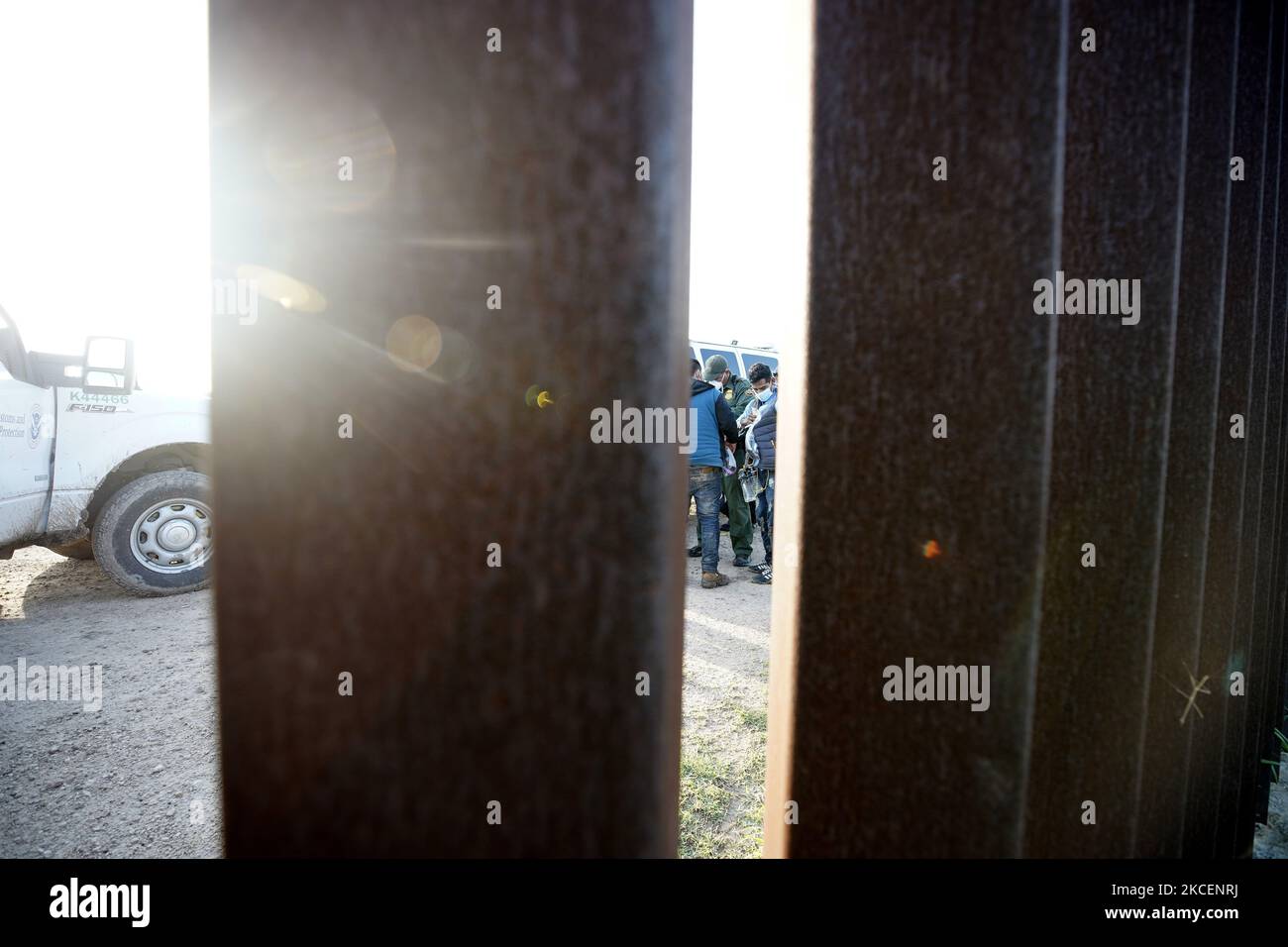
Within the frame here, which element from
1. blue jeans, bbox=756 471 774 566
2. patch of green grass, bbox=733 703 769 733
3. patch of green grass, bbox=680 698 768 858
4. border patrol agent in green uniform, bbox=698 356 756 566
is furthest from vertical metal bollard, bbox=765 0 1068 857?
border patrol agent in green uniform, bbox=698 356 756 566

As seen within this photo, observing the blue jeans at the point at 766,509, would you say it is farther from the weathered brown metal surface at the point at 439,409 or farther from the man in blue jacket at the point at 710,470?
the weathered brown metal surface at the point at 439,409

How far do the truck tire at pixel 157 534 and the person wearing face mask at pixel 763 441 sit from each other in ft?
16.4

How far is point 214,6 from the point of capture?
409mm

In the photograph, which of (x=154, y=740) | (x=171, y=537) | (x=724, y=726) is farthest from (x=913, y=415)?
(x=171, y=537)

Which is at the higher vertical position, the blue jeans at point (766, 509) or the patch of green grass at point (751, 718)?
the blue jeans at point (766, 509)

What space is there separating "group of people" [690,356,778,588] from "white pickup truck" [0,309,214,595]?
4.20m

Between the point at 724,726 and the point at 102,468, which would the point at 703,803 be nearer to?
the point at 724,726

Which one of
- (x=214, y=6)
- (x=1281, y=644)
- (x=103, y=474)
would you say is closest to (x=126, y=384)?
(x=103, y=474)

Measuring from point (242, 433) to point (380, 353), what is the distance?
121 mm

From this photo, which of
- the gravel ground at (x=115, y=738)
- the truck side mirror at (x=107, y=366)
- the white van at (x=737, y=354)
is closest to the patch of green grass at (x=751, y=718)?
the gravel ground at (x=115, y=738)

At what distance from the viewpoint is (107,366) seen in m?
4.28

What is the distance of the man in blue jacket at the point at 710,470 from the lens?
215 inches

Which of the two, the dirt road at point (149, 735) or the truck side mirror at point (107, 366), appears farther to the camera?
the truck side mirror at point (107, 366)

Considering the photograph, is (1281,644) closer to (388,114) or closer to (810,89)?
(810,89)
